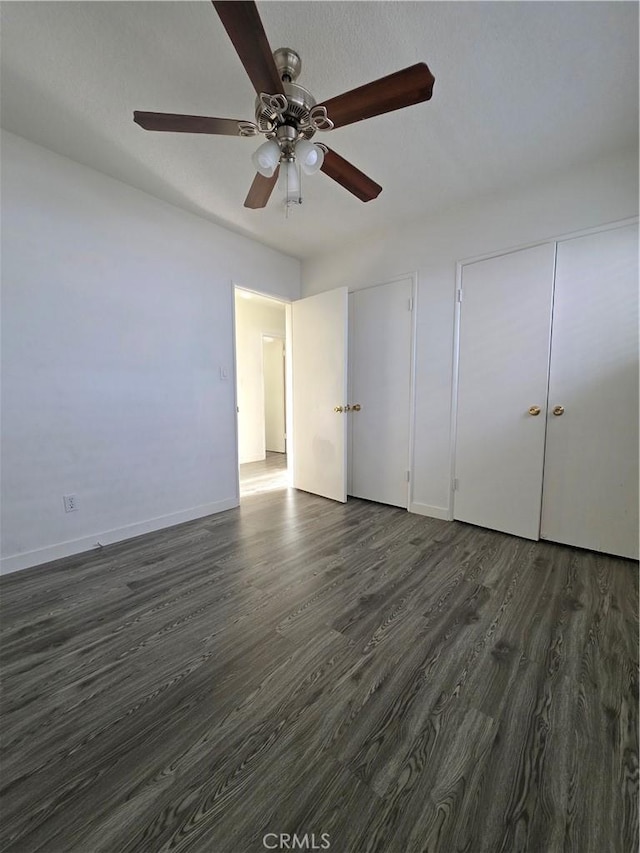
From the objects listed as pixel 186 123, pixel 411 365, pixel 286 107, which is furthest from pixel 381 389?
pixel 186 123

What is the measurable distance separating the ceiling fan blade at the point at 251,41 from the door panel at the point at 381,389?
194 centimetres

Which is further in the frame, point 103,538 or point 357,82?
point 103,538

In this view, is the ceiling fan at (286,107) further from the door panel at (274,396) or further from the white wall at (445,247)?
the door panel at (274,396)

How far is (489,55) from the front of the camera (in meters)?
1.42

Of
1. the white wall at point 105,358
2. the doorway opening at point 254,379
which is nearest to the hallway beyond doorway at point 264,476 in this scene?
the doorway opening at point 254,379

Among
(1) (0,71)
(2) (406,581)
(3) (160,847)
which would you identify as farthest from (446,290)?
(3) (160,847)

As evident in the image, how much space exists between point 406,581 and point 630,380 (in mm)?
1826

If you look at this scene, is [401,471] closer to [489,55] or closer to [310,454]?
[310,454]

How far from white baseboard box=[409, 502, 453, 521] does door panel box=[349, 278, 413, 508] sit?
4.3 inches

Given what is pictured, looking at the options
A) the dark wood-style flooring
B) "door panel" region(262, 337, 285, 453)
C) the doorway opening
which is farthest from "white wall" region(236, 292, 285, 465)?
the dark wood-style flooring

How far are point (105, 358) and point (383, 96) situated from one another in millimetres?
2185

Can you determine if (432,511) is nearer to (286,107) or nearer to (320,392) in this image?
(320,392)

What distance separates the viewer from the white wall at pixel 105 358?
1.99 metres

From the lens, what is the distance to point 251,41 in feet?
3.34
